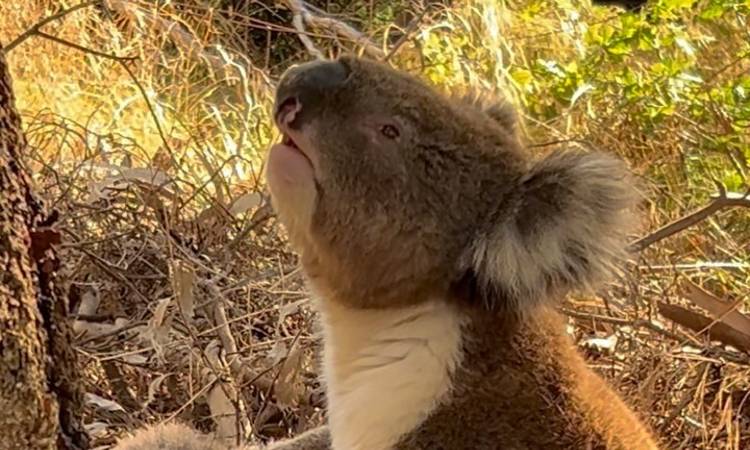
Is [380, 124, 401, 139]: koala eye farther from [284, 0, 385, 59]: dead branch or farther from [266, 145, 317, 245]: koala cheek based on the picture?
[284, 0, 385, 59]: dead branch

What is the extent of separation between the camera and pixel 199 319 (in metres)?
3.26

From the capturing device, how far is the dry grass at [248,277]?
9.64 ft

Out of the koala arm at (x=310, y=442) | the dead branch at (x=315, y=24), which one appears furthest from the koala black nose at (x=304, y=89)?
the dead branch at (x=315, y=24)

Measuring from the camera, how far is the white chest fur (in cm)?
197

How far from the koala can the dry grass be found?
507mm

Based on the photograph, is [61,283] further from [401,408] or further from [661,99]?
[661,99]

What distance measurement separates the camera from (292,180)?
2.00 m

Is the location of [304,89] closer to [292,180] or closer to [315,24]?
[292,180]

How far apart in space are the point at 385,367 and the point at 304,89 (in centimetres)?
53

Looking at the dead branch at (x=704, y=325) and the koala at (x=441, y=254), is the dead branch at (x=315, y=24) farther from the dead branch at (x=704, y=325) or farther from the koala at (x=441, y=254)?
the koala at (x=441, y=254)

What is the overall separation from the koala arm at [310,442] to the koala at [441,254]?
0.38 metres

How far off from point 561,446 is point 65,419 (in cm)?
85

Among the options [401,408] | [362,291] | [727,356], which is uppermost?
[362,291]

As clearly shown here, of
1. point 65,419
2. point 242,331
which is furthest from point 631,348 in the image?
point 65,419
